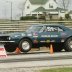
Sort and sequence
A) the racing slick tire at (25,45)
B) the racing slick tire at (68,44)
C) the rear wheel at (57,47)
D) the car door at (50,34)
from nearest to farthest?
the racing slick tire at (25,45), the car door at (50,34), the racing slick tire at (68,44), the rear wheel at (57,47)

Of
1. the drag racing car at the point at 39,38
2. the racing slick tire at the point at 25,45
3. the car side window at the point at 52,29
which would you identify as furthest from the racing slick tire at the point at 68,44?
the racing slick tire at the point at 25,45

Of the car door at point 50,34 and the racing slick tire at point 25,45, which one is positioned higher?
the car door at point 50,34

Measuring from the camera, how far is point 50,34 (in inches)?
853

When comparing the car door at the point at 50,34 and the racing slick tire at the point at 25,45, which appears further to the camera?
the car door at the point at 50,34

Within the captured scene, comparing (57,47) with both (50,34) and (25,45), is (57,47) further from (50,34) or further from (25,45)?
(25,45)

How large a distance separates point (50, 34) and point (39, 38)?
28.5 inches

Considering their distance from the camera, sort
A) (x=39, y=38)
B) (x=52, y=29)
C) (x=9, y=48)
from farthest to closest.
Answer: (x=52, y=29) → (x=9, y=48) → (x=39, y=38)

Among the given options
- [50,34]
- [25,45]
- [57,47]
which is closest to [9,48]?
[25,45]

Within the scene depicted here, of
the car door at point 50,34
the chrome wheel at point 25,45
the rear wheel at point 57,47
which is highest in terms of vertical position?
the car door at point 50,34

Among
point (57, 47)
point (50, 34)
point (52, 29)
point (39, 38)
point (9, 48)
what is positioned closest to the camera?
point (39, 38)

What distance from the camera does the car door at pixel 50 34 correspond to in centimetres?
2150

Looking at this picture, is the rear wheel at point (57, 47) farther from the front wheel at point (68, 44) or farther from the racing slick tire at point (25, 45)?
the racing slick tire at point (25, 45)

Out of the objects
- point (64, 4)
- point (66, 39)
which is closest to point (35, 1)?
point (64, 4)

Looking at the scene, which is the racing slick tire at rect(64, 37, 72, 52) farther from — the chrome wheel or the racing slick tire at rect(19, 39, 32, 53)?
the chrome wheel
